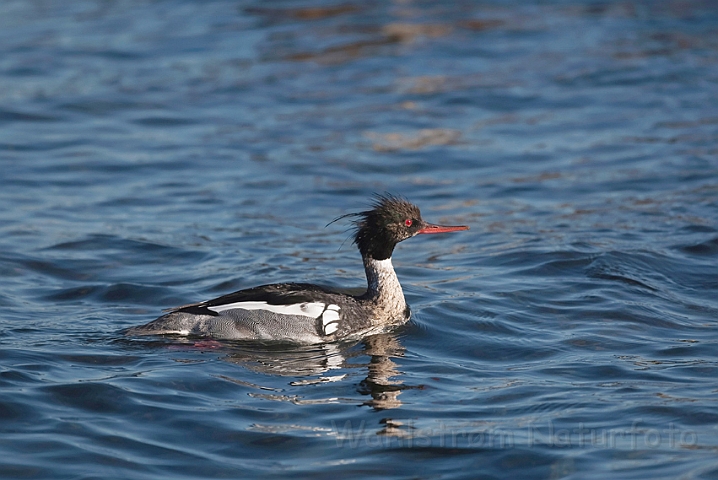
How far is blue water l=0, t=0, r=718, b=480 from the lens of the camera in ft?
24.0

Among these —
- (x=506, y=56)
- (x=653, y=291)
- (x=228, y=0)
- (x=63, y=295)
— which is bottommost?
(x=653, y=291)

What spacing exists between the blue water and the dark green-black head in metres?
0.77

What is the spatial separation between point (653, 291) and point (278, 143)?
7.51m

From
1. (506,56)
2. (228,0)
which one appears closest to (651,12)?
(506,56)

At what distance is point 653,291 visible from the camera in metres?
10.6

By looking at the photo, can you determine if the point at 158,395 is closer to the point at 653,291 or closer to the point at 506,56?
the point at 653,291

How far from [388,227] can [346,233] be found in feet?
10.4

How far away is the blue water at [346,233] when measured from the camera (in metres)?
7.32

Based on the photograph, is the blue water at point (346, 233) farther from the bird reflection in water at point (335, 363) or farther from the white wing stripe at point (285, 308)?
the white wing stripe at point (285, 308)

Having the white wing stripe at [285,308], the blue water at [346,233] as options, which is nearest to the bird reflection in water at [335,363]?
the blue water at [346,233]

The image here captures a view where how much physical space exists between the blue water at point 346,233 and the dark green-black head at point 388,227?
0.77m

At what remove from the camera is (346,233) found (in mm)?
13016

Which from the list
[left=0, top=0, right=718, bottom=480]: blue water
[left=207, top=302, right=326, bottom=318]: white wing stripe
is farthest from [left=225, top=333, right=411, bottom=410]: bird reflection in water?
[left=207, top=302, right=326, bottom=318]: white wing stripe

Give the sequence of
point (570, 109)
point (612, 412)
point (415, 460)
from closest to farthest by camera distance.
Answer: point (415, 460)
point (612, 412)
point (570, 109)
